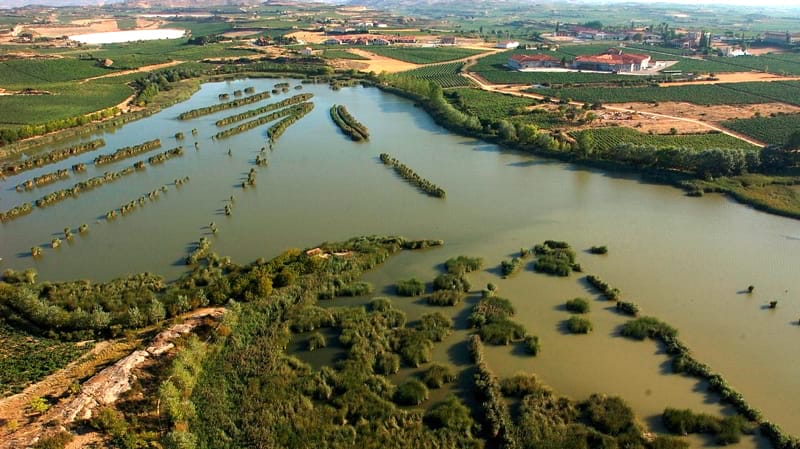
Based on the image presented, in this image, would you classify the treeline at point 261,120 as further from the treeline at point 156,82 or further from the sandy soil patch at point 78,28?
the sandy soil patch at point 78,28

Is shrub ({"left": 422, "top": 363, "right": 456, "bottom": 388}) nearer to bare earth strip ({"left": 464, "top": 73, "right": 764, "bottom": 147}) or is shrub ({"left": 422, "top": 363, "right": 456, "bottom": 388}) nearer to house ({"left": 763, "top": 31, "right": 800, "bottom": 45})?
bare earth strip ({"left": 464, "top": 73, "right": 764, "bottom": 147})

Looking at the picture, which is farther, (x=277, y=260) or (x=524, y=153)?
(x=524, y=153)

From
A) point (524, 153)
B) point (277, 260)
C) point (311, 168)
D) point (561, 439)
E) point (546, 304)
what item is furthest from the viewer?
point (524, 153)

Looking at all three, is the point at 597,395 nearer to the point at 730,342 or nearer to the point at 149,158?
the point at 730,342

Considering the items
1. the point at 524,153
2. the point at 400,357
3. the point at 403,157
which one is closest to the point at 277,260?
the point at 400,357

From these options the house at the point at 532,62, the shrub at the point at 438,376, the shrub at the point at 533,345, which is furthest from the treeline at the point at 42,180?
the house at the point at 532,62
